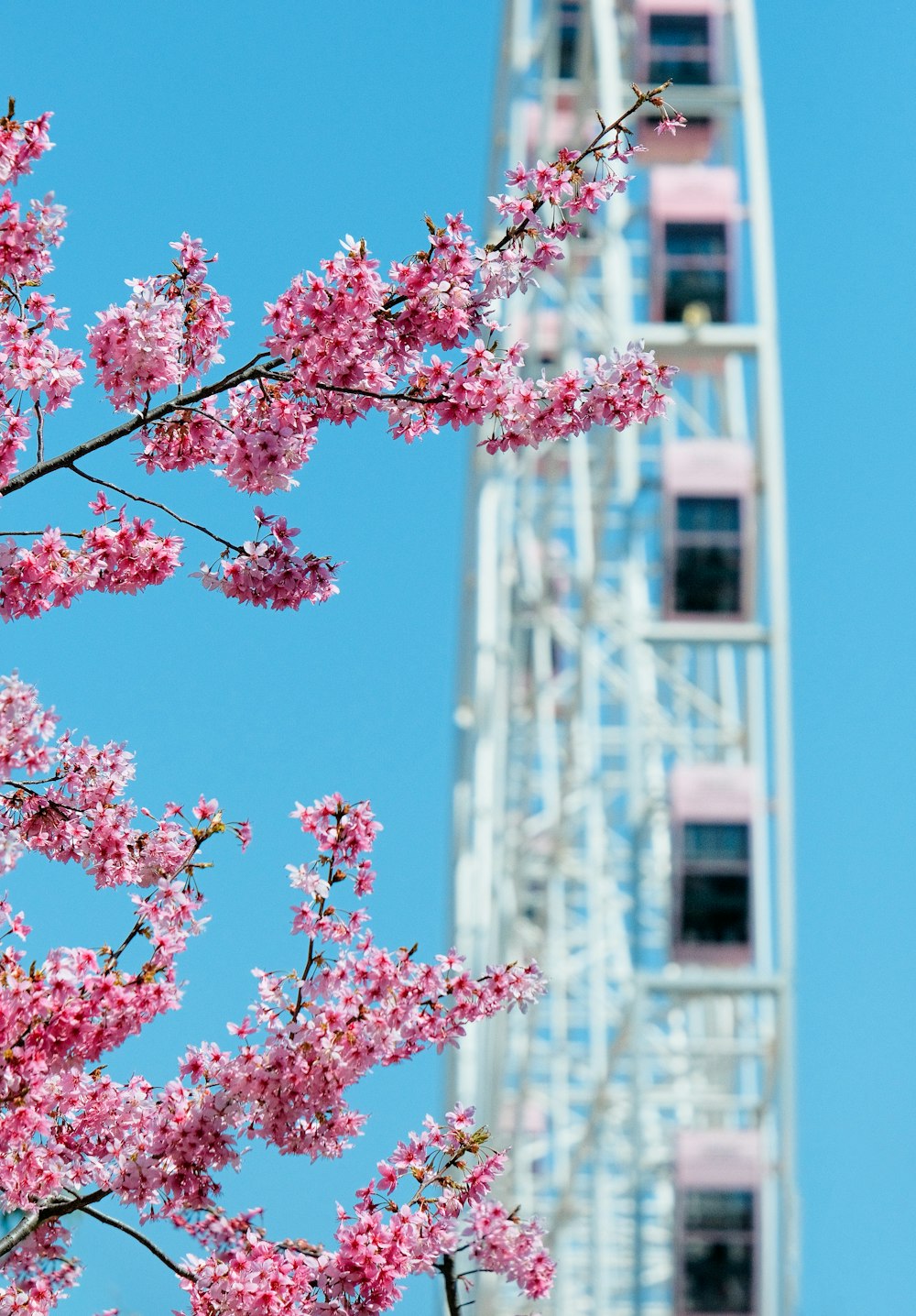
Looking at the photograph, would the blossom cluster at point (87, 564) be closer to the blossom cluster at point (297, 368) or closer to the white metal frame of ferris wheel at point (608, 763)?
the blossom cluster at point (297, 368)

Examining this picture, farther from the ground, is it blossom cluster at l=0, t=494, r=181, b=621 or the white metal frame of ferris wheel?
the white metal frame of ferris wheel

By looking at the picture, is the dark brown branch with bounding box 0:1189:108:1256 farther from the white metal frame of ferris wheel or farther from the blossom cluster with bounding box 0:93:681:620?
the white metal frame of ferris wheel

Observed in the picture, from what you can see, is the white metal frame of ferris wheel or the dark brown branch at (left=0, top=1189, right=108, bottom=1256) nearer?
the dark brown branch at (left=0, top=1189, right=108, bottom=1256)

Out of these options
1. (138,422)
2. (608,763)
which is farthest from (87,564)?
(608,763)

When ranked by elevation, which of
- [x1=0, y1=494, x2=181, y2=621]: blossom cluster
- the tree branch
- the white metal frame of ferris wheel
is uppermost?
the white metal frame of ferris wheel

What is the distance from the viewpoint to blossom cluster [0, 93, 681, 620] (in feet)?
18.5

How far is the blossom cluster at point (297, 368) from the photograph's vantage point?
18.5ft

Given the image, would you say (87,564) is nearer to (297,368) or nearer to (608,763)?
(297,368)

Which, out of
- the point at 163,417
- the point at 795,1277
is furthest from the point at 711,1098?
the point at 163,417

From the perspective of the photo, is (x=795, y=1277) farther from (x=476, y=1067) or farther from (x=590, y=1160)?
(x=476, y=1067)

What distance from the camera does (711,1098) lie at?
2245 cm

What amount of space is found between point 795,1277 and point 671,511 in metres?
6.90

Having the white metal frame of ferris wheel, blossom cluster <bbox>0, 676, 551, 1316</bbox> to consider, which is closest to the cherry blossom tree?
blossom cluster <bbox>0, 676, 551, 1316</bbox>

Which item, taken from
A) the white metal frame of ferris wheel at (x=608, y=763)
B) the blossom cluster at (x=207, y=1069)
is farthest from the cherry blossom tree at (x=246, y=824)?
the white metal frame of ferris wheel at (x=608, y=763)
